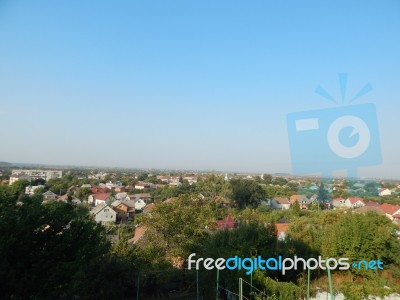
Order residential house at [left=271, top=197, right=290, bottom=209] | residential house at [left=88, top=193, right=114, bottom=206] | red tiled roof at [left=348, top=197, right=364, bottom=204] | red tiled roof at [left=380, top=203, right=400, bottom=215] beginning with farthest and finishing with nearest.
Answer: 1. residential house at [left=88, top=193, right=114, bottom=206]
2. residential house at [left=271, top=197, right=290, bottom=209]
3. red tiled roof at [left=380, top=203, right=400, bottom=215]
4. red tiled roof at [left=348, top=197, right=364, bottom=204]

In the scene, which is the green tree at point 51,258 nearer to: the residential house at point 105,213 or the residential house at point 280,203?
the residential house at point 105,213

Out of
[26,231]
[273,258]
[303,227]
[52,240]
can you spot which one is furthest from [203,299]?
[303,227]

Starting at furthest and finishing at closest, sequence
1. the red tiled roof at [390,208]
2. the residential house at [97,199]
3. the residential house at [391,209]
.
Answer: the residential house at [97,199]
the red tiled roof at [390,208]
the residential house at [391,209]

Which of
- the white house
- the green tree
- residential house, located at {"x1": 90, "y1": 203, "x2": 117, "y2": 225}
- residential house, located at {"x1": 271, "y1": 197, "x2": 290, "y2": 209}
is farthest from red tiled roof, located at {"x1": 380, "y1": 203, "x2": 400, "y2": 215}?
the white house

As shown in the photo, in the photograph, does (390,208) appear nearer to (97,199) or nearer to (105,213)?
(105,213)

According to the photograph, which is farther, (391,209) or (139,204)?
(139,204)

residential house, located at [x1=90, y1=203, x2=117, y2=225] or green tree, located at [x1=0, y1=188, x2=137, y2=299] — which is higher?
green tree, located at [x1=0, y1=188, x2=137, y2=299]

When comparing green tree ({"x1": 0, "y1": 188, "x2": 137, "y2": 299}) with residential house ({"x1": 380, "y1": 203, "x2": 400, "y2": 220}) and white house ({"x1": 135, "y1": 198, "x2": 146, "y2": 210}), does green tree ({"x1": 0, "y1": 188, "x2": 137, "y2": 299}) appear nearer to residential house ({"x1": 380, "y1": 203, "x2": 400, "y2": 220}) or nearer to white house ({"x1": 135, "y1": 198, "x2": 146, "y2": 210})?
residential house ({"x1": 380, "y1": 203, "x2": 400, "y2": 220})

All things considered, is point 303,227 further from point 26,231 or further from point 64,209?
point 26,231

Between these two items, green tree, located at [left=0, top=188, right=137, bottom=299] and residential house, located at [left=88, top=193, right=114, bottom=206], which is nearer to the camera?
green tree, located at [left=0, top=188, right=137, bottom=299]

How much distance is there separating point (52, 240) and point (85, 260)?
2.30 ft

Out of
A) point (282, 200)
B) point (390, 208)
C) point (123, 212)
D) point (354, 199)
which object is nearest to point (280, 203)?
point (282, 200)

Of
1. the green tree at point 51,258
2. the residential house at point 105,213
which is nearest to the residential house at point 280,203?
the residential house at point 105,213

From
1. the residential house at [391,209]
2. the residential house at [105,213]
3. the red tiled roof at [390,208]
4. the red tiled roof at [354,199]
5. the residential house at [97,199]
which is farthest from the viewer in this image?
the residential house at [97,199]
